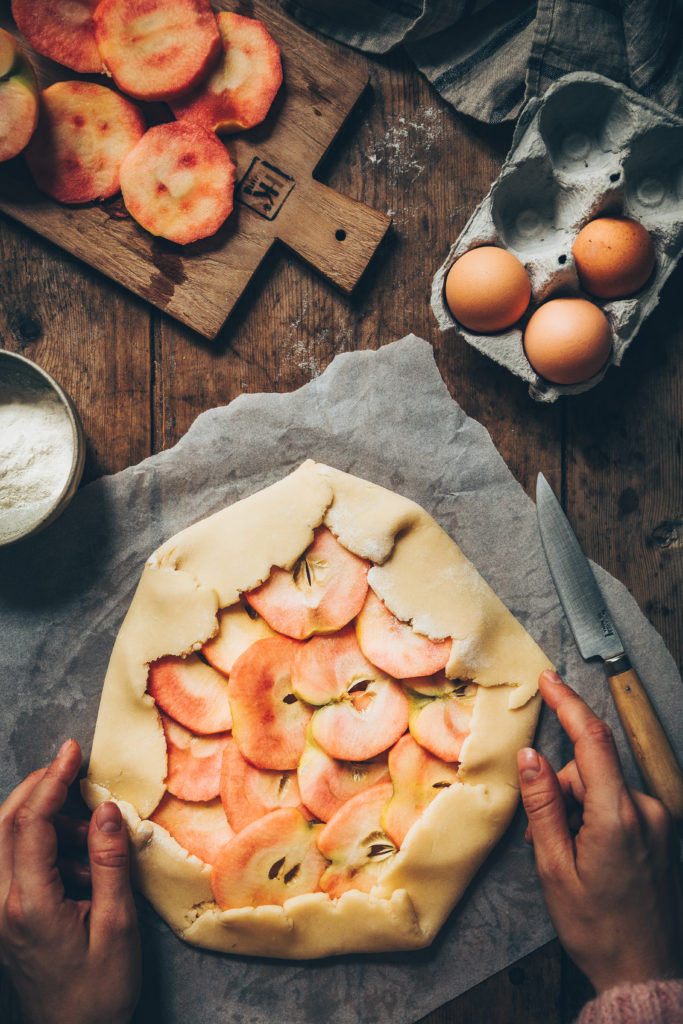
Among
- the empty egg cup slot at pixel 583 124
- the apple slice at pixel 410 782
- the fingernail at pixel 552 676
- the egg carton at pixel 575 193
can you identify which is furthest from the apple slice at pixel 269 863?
the empty egg cup slot at pixel 583 124

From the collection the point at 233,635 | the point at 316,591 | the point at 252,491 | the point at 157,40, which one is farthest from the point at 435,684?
the point at 157,40

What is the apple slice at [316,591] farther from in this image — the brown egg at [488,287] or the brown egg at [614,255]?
the brown egg at [614,255]

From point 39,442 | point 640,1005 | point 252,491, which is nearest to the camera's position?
point 640,1005

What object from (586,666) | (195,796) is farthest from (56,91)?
(586,666)

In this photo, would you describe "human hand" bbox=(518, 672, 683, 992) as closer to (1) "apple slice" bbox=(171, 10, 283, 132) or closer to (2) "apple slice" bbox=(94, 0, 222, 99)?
(1) "apple slice" bbox=(171, 10, 283, 132)

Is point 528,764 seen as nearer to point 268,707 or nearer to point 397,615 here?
point 397,615

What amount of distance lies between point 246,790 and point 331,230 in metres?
1.07

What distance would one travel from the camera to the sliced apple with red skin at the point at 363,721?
1.22 meters

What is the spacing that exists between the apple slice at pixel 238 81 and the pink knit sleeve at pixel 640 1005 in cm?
168

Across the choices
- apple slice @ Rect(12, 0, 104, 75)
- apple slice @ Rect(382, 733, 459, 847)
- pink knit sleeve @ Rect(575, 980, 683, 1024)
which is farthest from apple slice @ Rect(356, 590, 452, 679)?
apple slice @ Rect(12, 0, 104, 75)

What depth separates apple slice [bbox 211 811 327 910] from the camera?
119 cm

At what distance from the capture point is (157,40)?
123 centimetres

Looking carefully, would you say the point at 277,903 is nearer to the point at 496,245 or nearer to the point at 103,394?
the point at 103,394

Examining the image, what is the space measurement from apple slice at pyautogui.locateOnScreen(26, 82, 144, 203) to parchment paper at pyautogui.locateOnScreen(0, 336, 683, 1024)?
0.49 m
